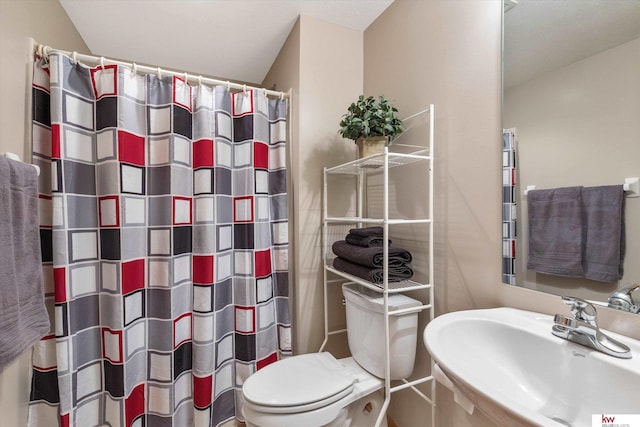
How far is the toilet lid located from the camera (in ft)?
3.39

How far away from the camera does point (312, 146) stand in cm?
155

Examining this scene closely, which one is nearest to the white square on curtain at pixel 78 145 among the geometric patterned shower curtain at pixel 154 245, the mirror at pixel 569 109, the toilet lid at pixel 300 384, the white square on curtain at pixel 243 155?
the geometric patterned shower curtain at pixel 154 245

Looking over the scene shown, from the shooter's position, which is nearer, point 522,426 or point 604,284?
point 522,426

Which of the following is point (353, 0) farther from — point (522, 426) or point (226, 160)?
point (522, 426)

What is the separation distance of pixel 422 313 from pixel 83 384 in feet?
5.23

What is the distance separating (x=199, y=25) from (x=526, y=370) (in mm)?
2170

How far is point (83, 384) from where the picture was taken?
1234 mm

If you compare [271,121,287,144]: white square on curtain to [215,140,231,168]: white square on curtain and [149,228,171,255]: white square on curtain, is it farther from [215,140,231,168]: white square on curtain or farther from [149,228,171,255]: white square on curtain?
[149,228,171,255]: white square on curtain

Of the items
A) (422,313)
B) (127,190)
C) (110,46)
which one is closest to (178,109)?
(127,190)

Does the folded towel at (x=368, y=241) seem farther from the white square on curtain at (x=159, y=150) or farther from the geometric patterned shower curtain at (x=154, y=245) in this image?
the white square on curtain at (x=159, y=150)

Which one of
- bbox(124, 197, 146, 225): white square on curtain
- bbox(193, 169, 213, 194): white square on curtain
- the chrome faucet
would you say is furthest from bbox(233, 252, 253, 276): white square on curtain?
the chrome faucet

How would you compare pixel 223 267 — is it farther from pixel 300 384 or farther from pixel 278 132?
pixel 278 132

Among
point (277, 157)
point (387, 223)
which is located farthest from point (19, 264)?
point (387, 223)

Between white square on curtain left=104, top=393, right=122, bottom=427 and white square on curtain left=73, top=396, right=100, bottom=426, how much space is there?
4 cm
